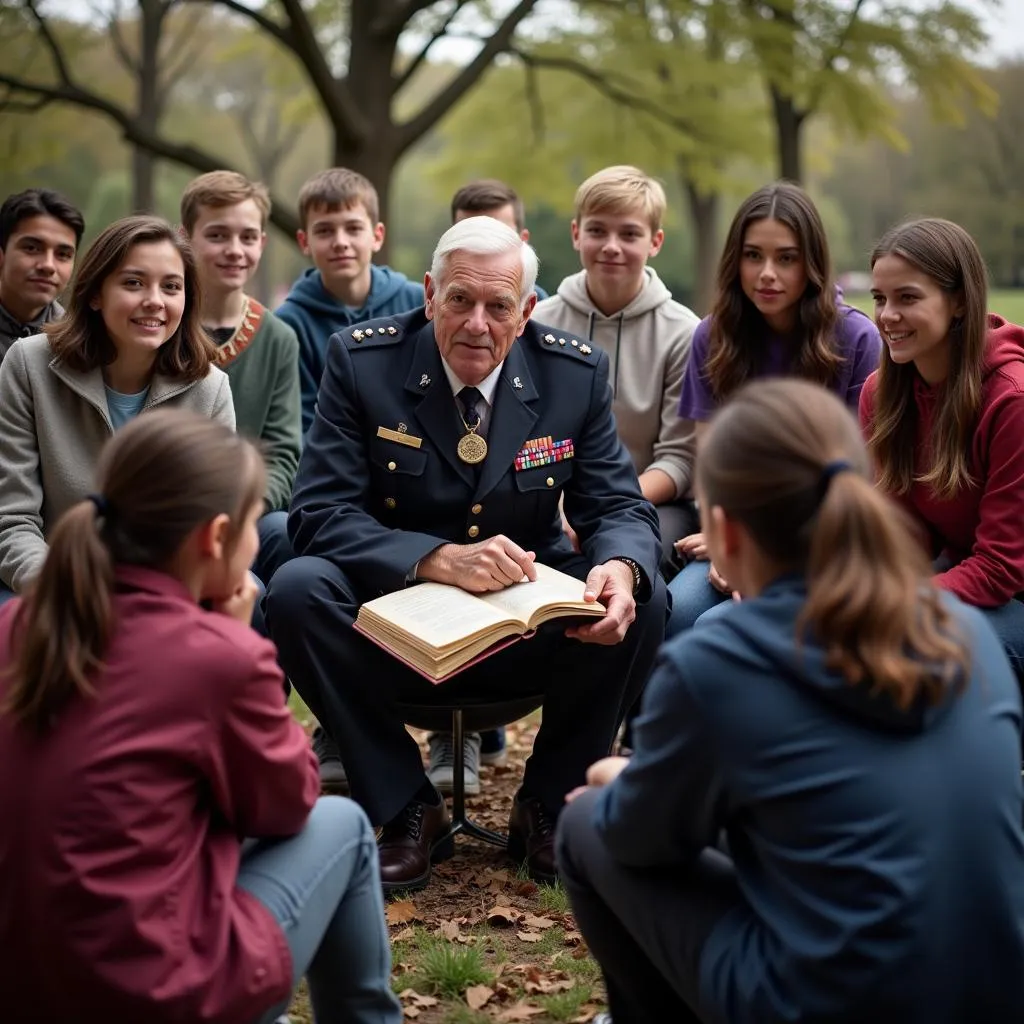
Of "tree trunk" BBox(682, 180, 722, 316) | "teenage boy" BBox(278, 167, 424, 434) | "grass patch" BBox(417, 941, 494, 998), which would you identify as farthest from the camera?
"tree trunk" BBox(682, 180, 722, 316)

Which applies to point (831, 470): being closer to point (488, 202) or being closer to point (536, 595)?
point (536, 595)

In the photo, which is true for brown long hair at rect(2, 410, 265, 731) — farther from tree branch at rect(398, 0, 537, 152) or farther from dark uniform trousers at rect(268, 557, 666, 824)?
tree branch at rect(398, 0, 537, 152)

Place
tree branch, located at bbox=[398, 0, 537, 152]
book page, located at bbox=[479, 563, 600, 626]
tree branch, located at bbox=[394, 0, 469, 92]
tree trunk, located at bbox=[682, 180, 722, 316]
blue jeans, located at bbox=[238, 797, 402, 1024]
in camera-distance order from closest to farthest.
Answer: blue jeans, located at bbox=[238, 797, 402, 1024]
book page, located at bbox=[479, 563, 600, 626]
tree branch, located at bbox=[398, 0, 537, 152]
tree branch, located at bbox=[394, 0, 469, 92]
tree trunk, located at bbox=[682, 180, 722, 316]

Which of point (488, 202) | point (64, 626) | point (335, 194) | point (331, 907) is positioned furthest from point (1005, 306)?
point (64, 626)

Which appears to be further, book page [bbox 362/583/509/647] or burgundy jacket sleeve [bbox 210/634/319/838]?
book page [bbox 362/583/509/647]

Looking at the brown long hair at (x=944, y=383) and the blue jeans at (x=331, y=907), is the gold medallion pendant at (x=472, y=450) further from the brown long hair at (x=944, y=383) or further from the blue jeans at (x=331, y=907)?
the blue jeans at (x=331, y=907)

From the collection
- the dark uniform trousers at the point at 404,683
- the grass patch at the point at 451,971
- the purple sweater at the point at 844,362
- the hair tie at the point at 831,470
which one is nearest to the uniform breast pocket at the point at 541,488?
the dark uniform trousers at the point at 404,683

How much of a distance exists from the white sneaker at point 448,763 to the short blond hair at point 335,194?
224cm

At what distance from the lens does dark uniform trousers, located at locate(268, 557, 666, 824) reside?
3533 millimetres

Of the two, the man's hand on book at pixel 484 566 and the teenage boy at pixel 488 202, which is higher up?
the teenage boy at pixel 488 202

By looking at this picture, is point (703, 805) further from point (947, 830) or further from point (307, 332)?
point (307, 332)

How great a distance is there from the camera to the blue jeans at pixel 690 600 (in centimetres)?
420

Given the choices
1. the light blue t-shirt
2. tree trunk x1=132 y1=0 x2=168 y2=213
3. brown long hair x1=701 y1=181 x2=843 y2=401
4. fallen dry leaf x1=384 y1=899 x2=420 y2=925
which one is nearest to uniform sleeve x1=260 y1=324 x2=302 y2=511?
the light blue t-shirt

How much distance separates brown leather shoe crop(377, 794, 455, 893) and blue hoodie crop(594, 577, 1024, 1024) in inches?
63.0
